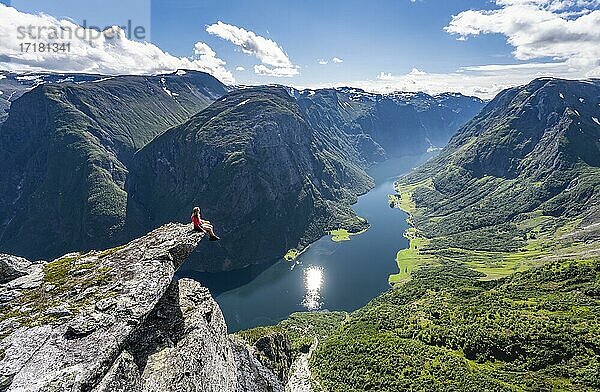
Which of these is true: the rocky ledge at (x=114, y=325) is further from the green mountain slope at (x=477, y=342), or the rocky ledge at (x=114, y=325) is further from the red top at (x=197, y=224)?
the green mountain slope at (x=477, y=342)

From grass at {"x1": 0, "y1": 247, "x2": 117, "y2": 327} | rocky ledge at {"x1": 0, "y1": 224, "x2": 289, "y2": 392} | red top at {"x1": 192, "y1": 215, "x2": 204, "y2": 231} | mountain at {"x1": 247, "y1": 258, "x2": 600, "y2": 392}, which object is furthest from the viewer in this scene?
mountain at {"x1": 247, "y1": 258, "x2": 600, "y2": 392}

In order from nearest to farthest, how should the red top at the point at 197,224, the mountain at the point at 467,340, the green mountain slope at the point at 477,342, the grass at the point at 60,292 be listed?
1. the grass at the point at 60,292
2. the red top at the point at 197,224
3. the green mountain slope at the point at 477,342
4. the mountain at the point at 467,340

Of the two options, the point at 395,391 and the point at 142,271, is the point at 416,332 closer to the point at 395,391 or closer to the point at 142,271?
the point at 395,391

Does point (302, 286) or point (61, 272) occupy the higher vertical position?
point (61, 272)

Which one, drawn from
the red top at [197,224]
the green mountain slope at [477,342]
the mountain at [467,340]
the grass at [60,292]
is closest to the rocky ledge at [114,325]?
the grass at [60,292]

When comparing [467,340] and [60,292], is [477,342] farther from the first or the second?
[60,292]

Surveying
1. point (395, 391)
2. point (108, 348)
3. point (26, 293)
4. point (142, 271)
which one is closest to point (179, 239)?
point (142, 271)

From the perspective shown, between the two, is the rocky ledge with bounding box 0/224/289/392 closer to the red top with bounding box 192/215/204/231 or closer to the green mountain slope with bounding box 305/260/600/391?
the red top with bounding box 192/215/204/231

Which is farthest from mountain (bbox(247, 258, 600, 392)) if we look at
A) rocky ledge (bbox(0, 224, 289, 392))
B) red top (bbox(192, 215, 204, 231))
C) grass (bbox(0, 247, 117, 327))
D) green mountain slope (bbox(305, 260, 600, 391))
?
grass (bbox(0, 247, 117, 327))
